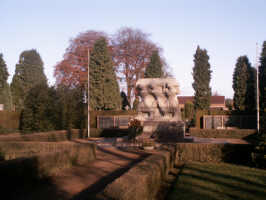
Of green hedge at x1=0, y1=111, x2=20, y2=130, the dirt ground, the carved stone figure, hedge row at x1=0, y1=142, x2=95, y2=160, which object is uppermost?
the carved stone figure

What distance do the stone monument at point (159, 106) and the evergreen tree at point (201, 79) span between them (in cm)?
1934

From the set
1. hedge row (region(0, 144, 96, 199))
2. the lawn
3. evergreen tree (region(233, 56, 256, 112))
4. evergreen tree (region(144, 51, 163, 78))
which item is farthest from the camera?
evergreen tree (region(144, 51, 163, 78))

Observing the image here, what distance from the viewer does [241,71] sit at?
3753 cm

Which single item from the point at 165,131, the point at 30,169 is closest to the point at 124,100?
the point at 165,131

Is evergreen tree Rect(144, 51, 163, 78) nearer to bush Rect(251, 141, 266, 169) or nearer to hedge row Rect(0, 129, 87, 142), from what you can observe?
hedge row Rect(0, 129, 87, 142)

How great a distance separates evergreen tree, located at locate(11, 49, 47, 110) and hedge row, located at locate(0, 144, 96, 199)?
50.4 metres

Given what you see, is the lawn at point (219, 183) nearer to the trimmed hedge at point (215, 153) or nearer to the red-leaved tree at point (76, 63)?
the trimmed hedge at point (215, 153)

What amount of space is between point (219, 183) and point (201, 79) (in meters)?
33.6

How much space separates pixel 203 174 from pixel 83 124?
66.9 ft

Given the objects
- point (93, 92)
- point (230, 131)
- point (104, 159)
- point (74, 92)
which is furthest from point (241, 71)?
point (104, 159)

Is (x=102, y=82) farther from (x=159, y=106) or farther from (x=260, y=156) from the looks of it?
(x=260, y=156)

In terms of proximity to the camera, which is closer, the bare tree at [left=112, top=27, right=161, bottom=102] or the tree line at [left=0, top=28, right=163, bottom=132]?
the tree line at [left=0, top=28, right=163, bottom=132]

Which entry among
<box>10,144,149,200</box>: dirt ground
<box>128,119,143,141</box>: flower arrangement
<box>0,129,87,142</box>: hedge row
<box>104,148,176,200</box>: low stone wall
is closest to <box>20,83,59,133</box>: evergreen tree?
<box>0,129,87,142</box>: hedge row

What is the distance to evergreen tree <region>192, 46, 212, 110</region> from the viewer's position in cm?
4106
